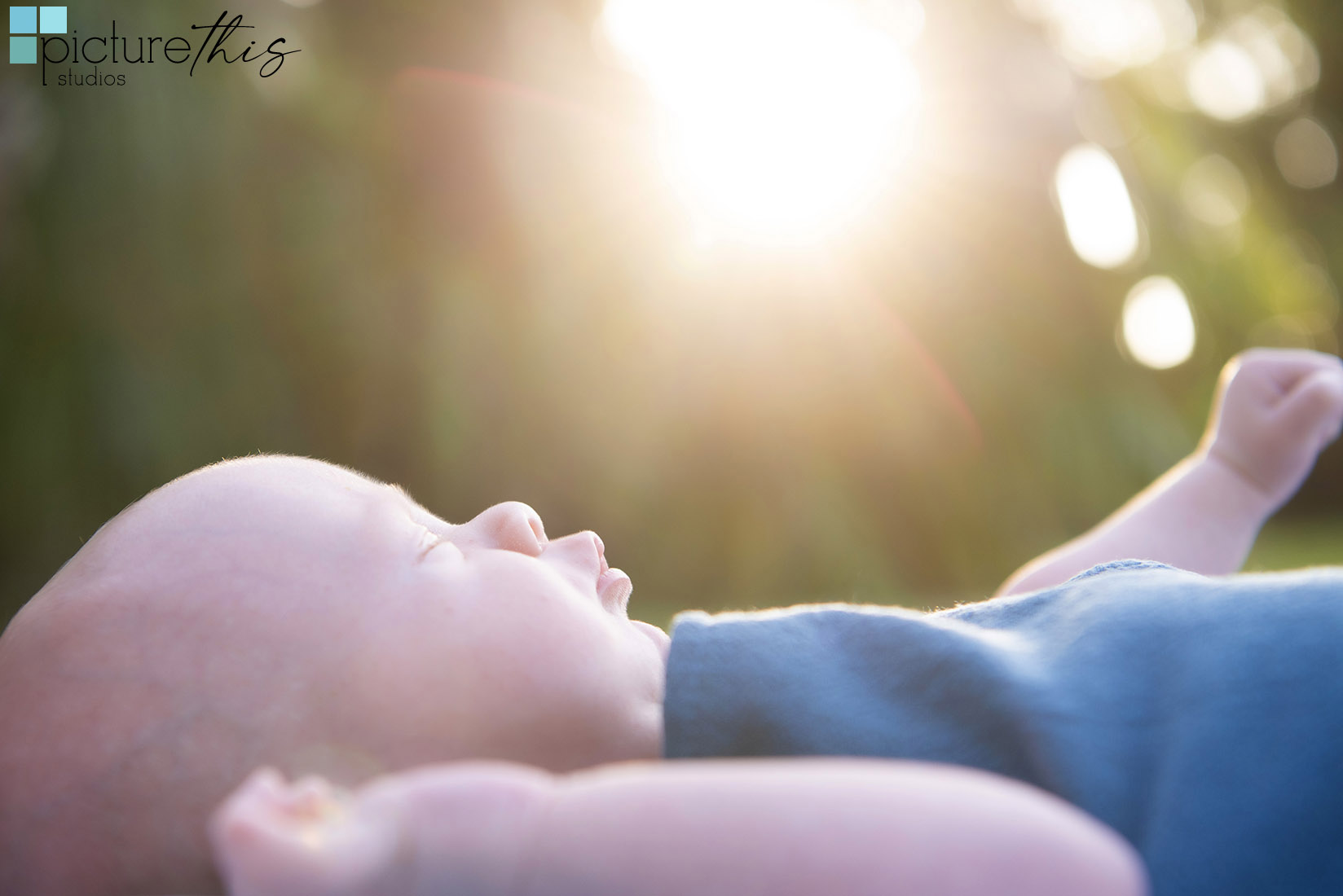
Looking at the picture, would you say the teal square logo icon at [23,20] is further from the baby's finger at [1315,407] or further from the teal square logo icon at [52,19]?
the baby's finger at [1315,407]

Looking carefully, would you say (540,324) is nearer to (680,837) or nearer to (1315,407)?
(1315,407)

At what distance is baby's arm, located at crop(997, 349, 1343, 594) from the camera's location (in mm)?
1070

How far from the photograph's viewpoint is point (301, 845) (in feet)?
1.24

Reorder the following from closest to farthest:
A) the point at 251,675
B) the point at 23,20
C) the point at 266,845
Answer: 1. the point at 266,845
2. the point at 251,675
3. the point at 23,20

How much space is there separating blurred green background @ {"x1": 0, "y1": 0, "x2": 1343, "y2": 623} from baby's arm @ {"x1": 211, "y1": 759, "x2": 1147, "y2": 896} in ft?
5.87

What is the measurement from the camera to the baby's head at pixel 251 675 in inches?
21.7

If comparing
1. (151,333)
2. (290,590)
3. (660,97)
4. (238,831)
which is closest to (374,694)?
(290,590)

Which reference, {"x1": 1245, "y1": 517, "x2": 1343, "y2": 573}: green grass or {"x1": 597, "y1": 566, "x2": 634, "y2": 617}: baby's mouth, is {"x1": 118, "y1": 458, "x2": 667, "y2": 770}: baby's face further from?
{"x1": 1245, "y1": 517, "x2": 1343, "y2": 573}: green grass

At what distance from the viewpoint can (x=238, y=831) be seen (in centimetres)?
38

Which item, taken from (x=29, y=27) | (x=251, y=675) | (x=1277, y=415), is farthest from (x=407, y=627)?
(x=29, y=27)

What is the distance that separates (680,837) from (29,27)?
104 inches

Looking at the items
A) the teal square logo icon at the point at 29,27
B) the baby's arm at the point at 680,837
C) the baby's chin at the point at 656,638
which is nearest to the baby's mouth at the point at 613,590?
the baby's chin at the point at 656,638

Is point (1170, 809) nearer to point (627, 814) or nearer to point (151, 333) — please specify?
point (627, 814)

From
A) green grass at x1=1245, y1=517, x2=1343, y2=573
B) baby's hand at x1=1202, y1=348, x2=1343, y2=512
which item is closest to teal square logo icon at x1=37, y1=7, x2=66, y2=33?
baby's hand at x1=1202, y1=348, x2=1343, y2=512
